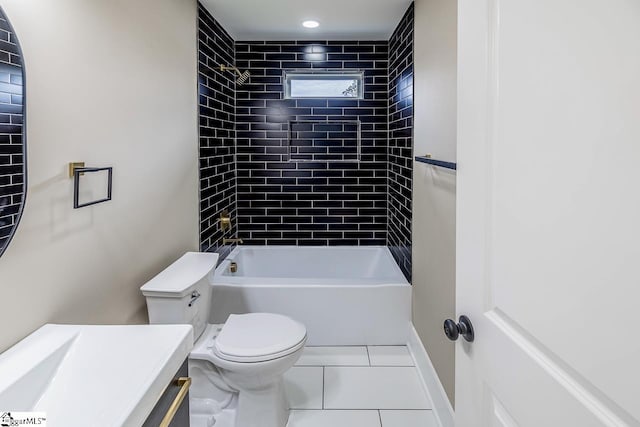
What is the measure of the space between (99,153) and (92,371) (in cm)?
96

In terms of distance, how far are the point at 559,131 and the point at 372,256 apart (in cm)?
343

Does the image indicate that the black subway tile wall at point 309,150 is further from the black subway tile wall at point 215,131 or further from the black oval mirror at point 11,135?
the black oval mirror at point 11,135

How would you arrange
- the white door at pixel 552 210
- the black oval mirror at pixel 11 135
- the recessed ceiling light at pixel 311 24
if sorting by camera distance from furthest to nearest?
the recessed ceiling light at pixel 311 24 < the black oval mirror at pixel 11 135 < the white door at pixel 552 210

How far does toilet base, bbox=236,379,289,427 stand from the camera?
2174 millimetres

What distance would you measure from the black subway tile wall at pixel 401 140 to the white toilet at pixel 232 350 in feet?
4.36

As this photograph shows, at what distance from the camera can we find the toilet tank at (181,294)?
2.04 m

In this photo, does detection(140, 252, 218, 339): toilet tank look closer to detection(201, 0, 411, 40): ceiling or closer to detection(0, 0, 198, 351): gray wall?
detection(0, 0, 198, 351): gray wall

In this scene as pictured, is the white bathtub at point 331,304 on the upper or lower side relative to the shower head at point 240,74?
lower

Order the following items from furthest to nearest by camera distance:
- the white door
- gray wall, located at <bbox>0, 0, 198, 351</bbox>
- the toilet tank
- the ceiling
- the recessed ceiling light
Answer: the recessed ceiling light < the ceiling < the toilet tank < gray wall, located at <bbox>0, 0, 198, 351</bbox> < the white door

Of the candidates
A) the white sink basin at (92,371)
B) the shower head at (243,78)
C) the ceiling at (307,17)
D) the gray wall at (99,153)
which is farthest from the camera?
the shower head at (243,78)

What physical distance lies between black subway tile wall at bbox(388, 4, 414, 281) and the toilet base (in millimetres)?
1405

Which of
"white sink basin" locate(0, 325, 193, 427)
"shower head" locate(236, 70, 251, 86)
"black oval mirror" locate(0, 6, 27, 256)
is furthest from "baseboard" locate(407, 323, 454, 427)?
"shower head" locate(236, 70, 251, 86)

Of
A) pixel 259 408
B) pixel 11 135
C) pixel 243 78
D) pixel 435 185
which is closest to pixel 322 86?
pixel 243 78

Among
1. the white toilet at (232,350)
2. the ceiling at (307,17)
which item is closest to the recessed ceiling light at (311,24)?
the ceiling at (307,17)
